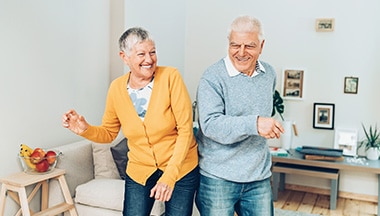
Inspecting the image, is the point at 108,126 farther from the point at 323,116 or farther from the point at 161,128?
the point at 323,116

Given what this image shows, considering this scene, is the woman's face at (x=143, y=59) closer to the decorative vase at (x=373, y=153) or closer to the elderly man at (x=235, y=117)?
the elderly man at (x=235, y=117)

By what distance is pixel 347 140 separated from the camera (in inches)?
158

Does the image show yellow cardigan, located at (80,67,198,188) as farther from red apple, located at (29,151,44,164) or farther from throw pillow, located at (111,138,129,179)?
throw pillow, located at (111,138,129,179)

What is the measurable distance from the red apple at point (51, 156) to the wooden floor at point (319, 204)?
2121 mm

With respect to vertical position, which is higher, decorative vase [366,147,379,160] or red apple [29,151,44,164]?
red apple [29,151,44,164]

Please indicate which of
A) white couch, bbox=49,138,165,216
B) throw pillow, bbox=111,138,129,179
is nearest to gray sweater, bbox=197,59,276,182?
white couch, bbox=49,138,165,216

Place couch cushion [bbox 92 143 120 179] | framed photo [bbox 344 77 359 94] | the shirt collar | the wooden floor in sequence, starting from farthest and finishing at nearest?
1. framed photo [bbox 344 77 359 94]
2. the wooden floor
3. couch cushion [bbox 92 143 120 179]
4. the shirt collar

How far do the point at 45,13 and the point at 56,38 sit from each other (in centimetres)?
20

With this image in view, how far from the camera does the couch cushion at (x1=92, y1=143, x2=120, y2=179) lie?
307 centimetres

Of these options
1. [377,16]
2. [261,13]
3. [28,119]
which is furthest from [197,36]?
[28,119]

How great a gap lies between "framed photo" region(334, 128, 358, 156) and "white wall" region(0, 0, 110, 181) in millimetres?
2245

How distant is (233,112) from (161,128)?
0.31 meters

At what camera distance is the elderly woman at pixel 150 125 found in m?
1.77

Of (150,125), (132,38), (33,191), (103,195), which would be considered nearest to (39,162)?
(33,191)
